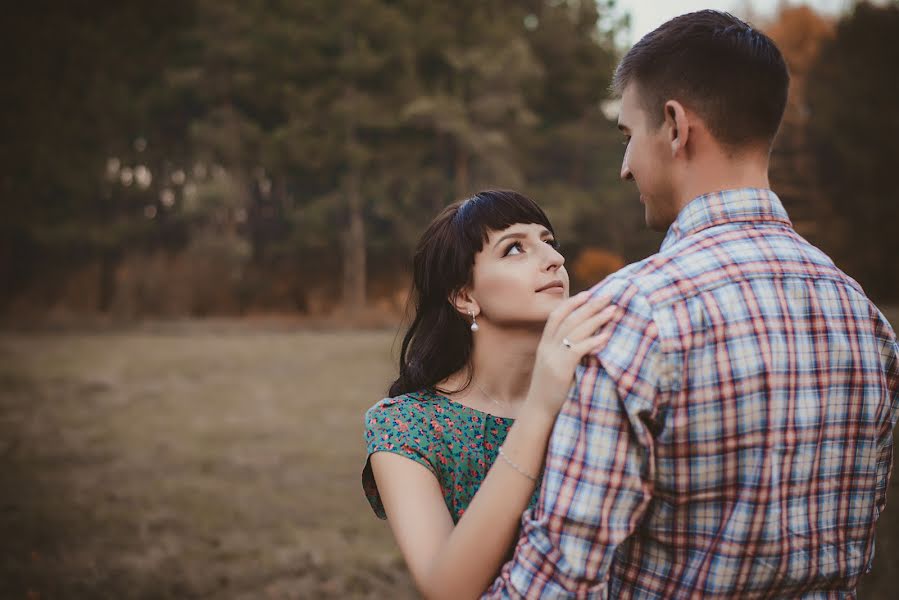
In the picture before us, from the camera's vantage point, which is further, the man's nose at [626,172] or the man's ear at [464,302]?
the man's ear at [464,302]

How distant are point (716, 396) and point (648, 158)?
0.47 m

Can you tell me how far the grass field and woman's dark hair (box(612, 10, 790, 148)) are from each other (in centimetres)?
262

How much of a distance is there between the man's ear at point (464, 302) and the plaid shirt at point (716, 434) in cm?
84

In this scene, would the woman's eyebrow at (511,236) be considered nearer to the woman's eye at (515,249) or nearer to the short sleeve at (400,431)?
the woman's eye at (515,249)

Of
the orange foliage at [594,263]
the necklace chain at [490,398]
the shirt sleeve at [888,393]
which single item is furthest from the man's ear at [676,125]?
the orange foliage at [594,263]

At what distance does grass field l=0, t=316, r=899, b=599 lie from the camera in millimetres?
5109

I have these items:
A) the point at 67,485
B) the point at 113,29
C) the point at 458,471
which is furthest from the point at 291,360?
the point at 458,471

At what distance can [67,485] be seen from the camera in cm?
717

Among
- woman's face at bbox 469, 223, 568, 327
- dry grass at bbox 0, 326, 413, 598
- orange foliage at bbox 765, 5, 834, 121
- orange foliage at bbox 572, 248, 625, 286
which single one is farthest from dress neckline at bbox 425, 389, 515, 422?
orange foliage at bbox 765, 5, 834, 121

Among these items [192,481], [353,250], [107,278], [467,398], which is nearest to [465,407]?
[467,398]

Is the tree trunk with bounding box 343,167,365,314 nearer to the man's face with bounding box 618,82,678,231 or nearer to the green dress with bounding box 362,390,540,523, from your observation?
the green dress with bounding box 362,390,540,523

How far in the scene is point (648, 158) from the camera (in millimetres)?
1488

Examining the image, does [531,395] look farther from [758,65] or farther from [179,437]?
[179,437]

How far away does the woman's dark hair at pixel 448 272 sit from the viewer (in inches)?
85.9
